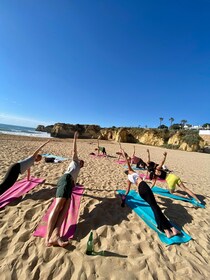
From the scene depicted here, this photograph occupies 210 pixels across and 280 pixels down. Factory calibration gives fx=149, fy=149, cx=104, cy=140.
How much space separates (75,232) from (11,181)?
6.93ft

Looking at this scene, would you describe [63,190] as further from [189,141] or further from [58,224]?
[189,141]

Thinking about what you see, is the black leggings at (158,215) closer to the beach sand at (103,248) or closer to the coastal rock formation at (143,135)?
the beach sand at (103,248)

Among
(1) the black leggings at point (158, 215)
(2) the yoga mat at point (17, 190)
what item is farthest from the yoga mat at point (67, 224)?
(1) the black leggings at point (158, 215)

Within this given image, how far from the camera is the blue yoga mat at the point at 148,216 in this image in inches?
115

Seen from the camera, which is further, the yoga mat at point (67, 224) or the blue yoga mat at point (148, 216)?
the blue yoga mat at point (148, 216)

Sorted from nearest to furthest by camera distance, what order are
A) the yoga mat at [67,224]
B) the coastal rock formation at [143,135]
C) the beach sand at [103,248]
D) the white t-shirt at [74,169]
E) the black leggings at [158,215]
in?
1. the beach sand at [103,248]
2. the yoga mat at [67,224]
3. the black leggings at [158,215]
4. the white t-shirt at [74,169]
5. the coastal rock formation at [143,135]

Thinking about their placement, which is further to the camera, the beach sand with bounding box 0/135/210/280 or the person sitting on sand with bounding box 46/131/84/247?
the person sitting on sand with bounding box 46/131/84/247

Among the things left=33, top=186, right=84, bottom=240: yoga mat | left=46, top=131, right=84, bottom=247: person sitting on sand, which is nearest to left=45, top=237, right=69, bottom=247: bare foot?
left=46, top=131, right=84, bottom=247: person sitting on sand

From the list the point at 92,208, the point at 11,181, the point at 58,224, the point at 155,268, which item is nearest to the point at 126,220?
the point at 92,208

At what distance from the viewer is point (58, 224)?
279 centimetres

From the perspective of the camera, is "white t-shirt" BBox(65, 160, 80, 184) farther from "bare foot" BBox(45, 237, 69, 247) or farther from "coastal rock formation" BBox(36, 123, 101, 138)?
"coastal rock formation" BBox(36, 123, 101, 138)

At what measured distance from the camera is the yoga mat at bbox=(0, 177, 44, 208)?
3.67 metres

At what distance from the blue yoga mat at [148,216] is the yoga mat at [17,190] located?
9.06 feet

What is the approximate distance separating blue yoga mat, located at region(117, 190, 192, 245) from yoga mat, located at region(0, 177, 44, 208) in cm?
276
